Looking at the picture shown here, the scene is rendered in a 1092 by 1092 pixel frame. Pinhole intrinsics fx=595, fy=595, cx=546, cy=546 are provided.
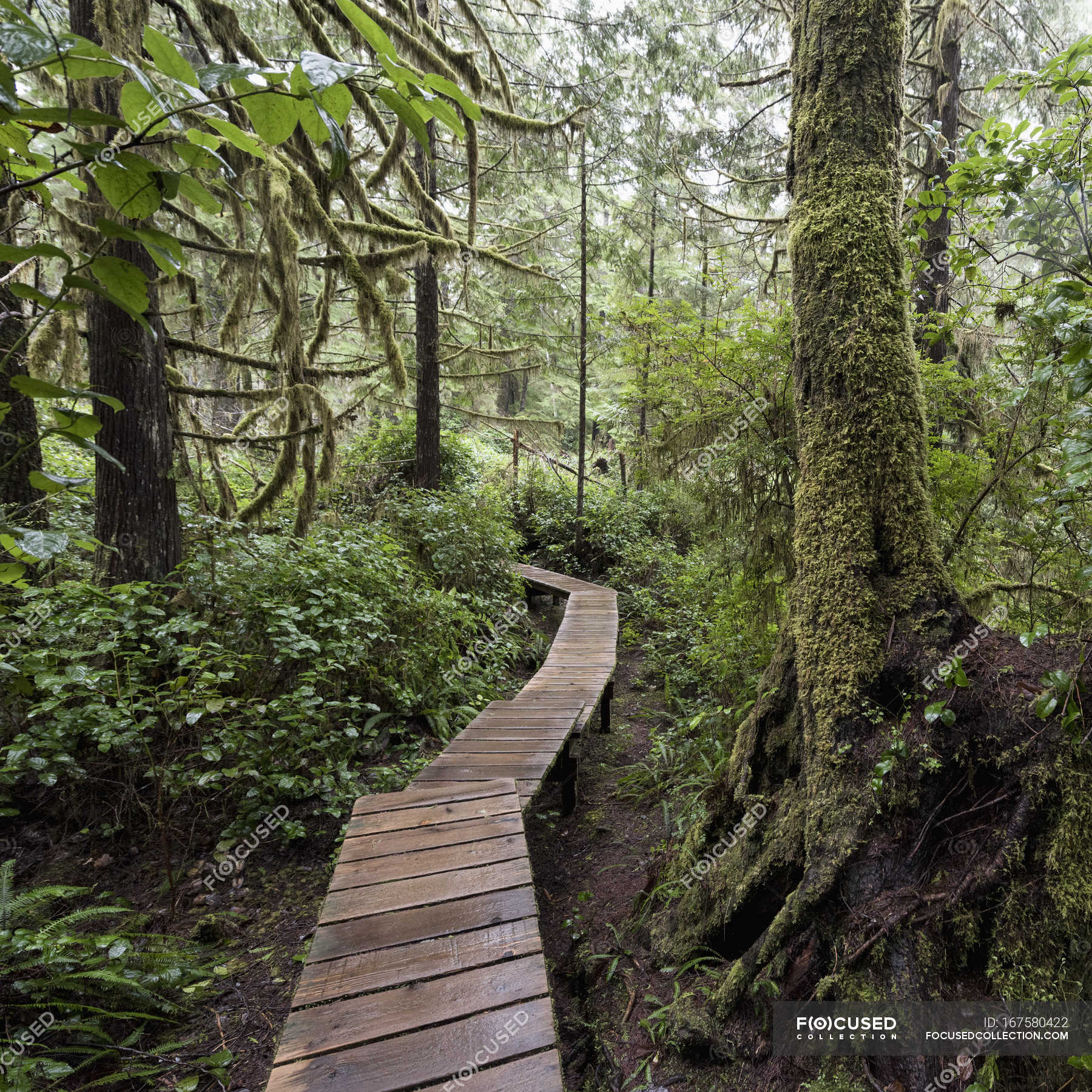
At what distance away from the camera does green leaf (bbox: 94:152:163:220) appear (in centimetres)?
89

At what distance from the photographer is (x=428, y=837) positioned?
10.8 feet

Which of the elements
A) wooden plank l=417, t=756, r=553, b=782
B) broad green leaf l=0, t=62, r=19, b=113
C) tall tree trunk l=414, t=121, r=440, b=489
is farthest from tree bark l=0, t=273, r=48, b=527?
tall tree trunk l=414, t=121, r=440, b=489

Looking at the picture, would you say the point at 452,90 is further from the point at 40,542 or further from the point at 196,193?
the point at 40,542

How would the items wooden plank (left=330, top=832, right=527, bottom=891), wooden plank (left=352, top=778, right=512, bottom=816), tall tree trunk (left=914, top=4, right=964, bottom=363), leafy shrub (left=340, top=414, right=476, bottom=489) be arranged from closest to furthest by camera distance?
wooden plank (left=330, top=832, right=527, bottom=891), wooden plank (left=352, top=778, right=512, bottom=816), tall tree trunk (left=914, top=4, right=964, bottom=363), leafy shrub (left=340, top=414, right=476, bottom=489)

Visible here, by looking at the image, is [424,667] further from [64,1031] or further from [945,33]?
[945,33]

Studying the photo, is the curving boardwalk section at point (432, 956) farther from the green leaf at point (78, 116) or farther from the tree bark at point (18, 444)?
the tree bark at point (18, 444)

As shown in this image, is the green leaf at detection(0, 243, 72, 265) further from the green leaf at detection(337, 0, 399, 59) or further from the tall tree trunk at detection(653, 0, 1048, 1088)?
the tall tree trunk at detection(653, 0, 1048, 1088)

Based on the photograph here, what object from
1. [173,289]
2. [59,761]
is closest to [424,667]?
[59,761]

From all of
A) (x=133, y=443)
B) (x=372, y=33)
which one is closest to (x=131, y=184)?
(x=372, y=33)

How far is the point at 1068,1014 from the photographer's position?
5.76 feet

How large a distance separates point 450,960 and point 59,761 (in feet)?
8.53

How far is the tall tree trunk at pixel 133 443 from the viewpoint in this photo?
4.76 metres
